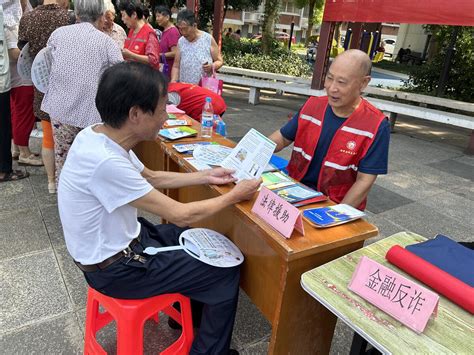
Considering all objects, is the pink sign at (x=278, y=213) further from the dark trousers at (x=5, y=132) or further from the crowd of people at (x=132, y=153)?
the dark trousers at (x=5, y=132)

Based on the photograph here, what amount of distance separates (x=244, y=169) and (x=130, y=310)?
82 centimetres

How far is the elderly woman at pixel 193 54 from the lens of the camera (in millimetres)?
4066

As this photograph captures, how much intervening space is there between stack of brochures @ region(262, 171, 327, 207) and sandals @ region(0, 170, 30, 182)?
293cm

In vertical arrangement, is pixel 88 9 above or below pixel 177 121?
above

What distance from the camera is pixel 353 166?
2.11m

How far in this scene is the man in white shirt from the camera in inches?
54.2

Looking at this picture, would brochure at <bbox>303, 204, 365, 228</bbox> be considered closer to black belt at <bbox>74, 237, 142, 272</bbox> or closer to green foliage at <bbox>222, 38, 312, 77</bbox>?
black belt at <bbox>74, 237, 142, 272</bbox>

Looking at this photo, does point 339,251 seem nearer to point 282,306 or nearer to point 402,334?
point 282,306

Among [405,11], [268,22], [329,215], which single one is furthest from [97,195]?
[268,22]

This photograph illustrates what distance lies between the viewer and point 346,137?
208 centimetres

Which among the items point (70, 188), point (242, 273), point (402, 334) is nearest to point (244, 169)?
point (242, 273)

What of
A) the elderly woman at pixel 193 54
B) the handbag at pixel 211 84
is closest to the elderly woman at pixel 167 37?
the elderly woman at pixel 193 54

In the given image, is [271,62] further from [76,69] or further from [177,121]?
[76,69]

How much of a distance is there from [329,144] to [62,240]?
84.1 inches
